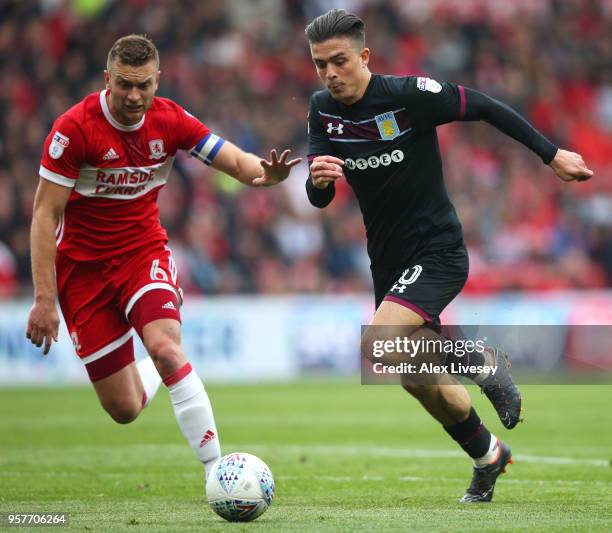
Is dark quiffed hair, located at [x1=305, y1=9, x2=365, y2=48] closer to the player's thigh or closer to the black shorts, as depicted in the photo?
the black shorts

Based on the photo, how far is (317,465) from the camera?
369 inches

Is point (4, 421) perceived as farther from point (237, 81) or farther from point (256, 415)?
point (237, 81)

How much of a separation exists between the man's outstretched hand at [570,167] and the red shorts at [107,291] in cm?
243


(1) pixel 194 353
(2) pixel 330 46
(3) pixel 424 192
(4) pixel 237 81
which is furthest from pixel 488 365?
A: (4) pixel 237 81

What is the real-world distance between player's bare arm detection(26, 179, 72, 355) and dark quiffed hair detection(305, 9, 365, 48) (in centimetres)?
174

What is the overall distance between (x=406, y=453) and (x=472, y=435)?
9.90 feet

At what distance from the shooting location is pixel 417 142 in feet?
23.7

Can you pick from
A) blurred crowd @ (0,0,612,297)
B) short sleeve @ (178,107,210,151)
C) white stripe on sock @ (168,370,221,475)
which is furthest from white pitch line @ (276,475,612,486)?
blurred crowd @ (0,0,612,297)

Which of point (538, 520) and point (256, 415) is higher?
point (538, 520)

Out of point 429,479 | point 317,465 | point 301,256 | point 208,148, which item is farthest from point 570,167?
point 301,256

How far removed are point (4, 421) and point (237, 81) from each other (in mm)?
10184

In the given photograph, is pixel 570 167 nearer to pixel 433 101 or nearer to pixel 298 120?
pixel 433 101

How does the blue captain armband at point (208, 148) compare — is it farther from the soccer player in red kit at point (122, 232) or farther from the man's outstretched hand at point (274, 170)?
the man's outstretched hand at point (274, 170)

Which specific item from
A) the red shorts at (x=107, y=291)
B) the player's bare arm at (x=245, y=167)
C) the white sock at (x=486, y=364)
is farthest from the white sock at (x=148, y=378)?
the white sock at (x=486, y=364)
